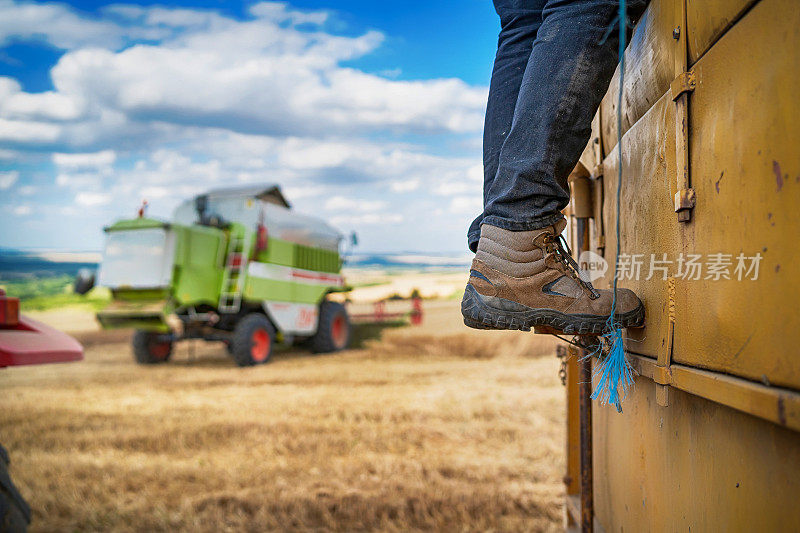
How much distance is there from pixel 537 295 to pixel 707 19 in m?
0.53

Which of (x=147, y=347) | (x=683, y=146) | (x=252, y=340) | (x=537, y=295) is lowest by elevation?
(x=147, y=347)

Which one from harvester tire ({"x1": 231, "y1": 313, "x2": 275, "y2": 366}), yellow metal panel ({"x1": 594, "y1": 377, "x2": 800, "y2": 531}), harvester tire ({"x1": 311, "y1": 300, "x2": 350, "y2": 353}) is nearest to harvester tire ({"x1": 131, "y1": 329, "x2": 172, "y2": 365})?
harvester tire ({"x1": 231, "y1": 313, "x2": 275, "y2": 366})

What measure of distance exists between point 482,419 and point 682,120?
3.72 metres

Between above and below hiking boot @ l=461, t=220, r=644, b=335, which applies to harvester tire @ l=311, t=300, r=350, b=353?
below

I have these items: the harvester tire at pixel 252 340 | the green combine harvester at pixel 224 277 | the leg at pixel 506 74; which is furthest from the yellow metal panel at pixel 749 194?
the harvester tire at pixel 252 340

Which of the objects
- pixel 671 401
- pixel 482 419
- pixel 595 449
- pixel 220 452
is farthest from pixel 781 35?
pixel 482 419

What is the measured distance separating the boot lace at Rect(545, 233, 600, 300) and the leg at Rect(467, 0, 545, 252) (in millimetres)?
238

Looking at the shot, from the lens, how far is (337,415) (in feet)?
15.7

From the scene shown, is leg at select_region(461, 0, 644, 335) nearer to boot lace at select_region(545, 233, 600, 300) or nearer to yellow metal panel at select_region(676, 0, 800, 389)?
boot lace at select_region(545, 233, 600, 300)

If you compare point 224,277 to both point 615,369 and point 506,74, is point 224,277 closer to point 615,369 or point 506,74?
point 506,74

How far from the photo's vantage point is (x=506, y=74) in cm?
149

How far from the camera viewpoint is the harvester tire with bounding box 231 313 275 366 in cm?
851

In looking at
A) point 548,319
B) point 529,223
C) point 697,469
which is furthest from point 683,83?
point 697,469

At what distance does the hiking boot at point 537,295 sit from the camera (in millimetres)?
1216
